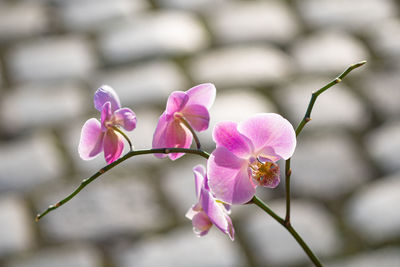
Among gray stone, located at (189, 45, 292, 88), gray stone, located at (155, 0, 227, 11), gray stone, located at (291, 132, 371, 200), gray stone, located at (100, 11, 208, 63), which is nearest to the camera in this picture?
gray stone, located at (291, 132, 371, 200)

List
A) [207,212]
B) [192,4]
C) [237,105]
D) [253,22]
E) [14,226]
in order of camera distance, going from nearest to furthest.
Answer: [207,212] < [14,226] < [237,105] < [253,22] < [192,4]

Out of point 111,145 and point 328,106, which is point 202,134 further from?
point 111,145

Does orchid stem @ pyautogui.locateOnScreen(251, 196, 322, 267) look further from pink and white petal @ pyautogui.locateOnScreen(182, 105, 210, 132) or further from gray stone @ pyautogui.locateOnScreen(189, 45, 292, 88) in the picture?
gray stone @ pyautogui.locateOnScreen(189, 45, 292, 88)

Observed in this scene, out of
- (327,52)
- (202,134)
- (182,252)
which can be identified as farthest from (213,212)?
(327,52)

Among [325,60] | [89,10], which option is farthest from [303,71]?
[89,10]

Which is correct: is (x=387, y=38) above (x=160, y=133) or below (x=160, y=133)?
below

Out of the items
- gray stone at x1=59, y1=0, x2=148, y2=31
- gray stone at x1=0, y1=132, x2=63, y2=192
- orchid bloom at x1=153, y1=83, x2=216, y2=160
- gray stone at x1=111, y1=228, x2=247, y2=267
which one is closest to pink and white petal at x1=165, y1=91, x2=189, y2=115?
orchid bloom at x1=153, y1=83, x2=216, y2=160

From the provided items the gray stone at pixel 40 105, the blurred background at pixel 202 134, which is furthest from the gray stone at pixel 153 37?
the gray stone at pixel 40 105
